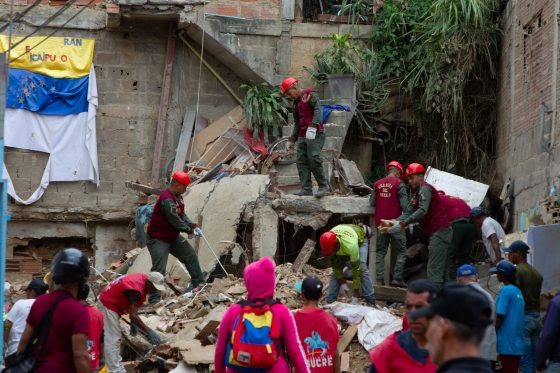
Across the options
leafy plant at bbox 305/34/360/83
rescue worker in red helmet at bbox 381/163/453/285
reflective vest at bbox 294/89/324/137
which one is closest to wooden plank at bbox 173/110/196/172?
leafy plant at bbox 305/34/360/83

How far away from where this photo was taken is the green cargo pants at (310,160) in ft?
49.6

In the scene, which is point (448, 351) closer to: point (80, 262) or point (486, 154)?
point (80, 262)

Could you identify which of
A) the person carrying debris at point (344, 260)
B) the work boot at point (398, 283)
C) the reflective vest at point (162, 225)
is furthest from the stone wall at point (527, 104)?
the reflective vest at point (162, 225)

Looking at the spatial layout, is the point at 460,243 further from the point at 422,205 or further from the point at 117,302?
the point at 117,302

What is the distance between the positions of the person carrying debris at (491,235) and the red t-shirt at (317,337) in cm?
609

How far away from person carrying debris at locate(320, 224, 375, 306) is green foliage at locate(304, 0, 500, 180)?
5039mm

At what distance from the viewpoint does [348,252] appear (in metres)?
12.3

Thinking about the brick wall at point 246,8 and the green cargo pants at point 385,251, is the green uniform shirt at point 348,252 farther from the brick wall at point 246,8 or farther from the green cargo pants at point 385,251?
the brick wall at point 246,8

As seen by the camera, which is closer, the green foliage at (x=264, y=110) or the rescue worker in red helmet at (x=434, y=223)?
the rescue worker in red helmet at (x=434, y=223)

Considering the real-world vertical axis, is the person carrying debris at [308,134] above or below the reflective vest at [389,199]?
above

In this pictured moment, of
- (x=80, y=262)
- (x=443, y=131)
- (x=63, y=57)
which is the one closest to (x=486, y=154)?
(x=443, y=131)

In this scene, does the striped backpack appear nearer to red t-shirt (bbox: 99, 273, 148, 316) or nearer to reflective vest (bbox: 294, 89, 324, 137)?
red t-shirt (bbox: 99, 273, 148, 316)

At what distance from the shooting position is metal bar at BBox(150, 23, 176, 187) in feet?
61.8

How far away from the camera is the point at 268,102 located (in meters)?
18.2
